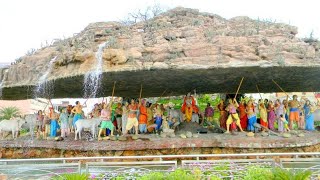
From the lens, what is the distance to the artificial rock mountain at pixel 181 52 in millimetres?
10383

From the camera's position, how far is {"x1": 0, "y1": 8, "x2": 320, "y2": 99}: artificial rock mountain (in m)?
10.4

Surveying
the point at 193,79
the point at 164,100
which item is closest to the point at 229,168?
the point at 193,79

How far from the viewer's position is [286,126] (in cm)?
1296

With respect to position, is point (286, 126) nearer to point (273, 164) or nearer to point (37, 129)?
point (273, 164)

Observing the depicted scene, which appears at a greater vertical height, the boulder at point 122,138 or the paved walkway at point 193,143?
the boulder at point 122,138

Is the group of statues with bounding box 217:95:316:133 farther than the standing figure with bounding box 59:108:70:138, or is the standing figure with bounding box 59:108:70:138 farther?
the standing figure with bounding box 59:108:70:138

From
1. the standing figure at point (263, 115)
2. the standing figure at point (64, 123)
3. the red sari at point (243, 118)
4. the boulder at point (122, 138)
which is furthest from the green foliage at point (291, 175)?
the standing figure at point (64, 123)

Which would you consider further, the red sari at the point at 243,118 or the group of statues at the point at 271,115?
the red sari at the point at 243,118

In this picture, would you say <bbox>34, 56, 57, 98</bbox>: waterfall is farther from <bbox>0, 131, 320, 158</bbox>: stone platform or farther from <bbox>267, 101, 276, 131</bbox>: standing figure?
<bbox>267, 101, 276, 131</bbox>: standing figure

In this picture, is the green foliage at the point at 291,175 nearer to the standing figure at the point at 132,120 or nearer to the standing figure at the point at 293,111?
the standing figure at the point at 132,120

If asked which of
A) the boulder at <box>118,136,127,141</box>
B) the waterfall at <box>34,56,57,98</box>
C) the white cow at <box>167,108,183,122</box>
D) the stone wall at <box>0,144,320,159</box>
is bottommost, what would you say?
the stone wall at <box>0,144,320,159</box>

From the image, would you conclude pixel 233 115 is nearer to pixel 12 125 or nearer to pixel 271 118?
pixel 271 118

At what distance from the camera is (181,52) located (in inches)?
420

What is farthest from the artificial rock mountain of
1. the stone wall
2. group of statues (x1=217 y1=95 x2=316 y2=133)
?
the stone wall
